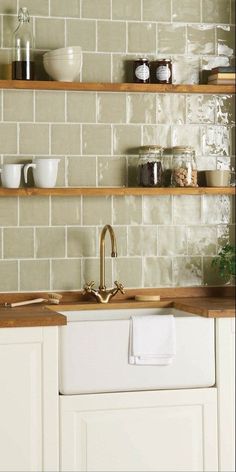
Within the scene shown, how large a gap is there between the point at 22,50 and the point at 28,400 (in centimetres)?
136

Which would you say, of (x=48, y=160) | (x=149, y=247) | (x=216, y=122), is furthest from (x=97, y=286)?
(x=216, y=122)

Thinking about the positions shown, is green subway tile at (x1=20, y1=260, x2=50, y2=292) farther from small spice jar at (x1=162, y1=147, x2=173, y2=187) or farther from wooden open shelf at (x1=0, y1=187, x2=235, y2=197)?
small spice jar at (x1=162, y1=147, x2=173, y2=187)

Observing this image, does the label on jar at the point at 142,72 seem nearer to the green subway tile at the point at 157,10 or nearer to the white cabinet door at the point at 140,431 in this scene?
the green subway tile at the point at 157,10

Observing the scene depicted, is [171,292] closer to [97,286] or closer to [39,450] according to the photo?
[97,286]

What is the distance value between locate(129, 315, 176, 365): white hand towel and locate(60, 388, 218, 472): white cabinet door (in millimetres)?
118

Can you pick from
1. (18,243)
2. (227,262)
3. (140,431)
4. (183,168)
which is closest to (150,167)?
(183,168)

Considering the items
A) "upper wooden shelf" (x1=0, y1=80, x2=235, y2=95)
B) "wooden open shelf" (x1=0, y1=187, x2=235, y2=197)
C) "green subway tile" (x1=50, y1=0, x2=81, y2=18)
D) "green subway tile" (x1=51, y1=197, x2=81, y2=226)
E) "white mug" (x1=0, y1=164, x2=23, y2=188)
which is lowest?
"green subway tile" (x1=51, y1=197, x2=81, y2=226)

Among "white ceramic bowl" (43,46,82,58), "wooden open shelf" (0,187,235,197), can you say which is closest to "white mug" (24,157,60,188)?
"wooden open shelf" (0,187,235,197)

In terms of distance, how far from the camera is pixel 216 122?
12.1ft

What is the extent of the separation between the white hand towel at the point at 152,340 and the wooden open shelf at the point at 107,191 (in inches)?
23.8

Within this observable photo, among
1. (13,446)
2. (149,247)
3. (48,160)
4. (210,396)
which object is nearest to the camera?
(13,446)

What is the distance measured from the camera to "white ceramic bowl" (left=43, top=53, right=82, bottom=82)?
338 cm

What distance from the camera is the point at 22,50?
135 inches

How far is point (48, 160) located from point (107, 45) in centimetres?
56
